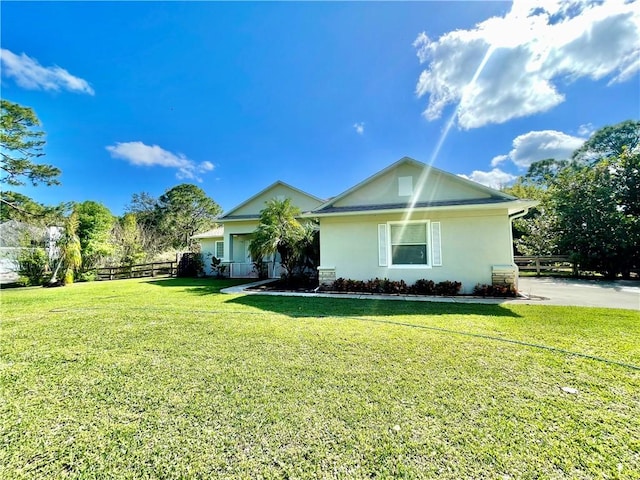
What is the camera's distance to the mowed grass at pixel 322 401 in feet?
6.76

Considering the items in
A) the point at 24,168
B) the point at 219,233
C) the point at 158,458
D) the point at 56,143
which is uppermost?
the point at 56,143

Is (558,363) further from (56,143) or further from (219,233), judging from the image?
(56,143)

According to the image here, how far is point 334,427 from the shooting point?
2.45 metres

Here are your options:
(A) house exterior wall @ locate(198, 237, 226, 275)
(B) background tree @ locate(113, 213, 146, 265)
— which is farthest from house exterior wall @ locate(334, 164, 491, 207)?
(B) background tree @ locate(113, 213, 146, 265)

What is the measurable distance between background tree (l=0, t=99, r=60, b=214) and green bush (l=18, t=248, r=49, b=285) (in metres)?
4.45

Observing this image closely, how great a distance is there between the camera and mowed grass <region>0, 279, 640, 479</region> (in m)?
2.06

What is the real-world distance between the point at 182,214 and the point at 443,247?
3387 cm

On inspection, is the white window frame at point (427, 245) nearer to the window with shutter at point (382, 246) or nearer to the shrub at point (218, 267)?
the window with shutter at point (382, 246)

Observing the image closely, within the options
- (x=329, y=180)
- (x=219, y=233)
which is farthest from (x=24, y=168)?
(x=329, y=180)

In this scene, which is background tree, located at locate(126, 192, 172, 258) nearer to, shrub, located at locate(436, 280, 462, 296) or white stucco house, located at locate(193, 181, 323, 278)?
white stucco house, located at locate(193, 181, 323, 278)

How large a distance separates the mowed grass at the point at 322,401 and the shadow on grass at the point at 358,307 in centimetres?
110

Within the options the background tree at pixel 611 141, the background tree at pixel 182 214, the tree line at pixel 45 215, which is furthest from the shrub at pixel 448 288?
the background tree at pixel 611 141

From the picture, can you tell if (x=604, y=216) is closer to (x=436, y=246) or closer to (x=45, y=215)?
(x=436, y=246)

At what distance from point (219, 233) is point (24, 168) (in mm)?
12599
